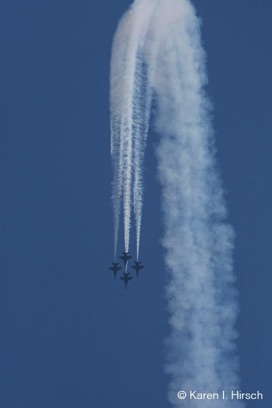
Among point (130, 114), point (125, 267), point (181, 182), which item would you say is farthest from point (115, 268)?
point (130, 114)

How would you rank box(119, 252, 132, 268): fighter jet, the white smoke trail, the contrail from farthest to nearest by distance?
box(119, 252, 132, 268): fighter jet
the contrail
the white smoke trail

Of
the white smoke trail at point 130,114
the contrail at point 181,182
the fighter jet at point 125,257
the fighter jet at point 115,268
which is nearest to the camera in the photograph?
the white smoke trail at point 130,114

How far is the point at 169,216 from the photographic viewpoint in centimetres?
1523

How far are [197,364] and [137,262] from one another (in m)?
2.59

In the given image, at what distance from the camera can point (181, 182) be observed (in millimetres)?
15164

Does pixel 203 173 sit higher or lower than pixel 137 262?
higher

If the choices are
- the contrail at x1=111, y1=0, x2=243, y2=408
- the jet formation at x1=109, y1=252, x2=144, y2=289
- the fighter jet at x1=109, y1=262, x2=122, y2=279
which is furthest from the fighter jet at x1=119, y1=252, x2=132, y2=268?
the contrail at x1=111, y1=0, x2=243, y2=408

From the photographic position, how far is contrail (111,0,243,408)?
1488 cm

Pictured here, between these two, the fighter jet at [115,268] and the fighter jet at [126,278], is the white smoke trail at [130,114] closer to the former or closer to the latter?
the fighter jet at [115,268]

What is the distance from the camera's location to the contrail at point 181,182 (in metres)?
14.9

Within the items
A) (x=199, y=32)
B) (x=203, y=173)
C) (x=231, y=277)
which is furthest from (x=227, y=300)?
(x=199, y=32)

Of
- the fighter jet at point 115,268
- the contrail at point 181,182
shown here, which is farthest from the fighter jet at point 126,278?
the contrail at point 181,182

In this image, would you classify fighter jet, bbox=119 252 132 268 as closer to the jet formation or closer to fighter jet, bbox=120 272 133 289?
the jet formation

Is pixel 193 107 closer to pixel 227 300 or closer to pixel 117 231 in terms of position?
pixel 117 231
